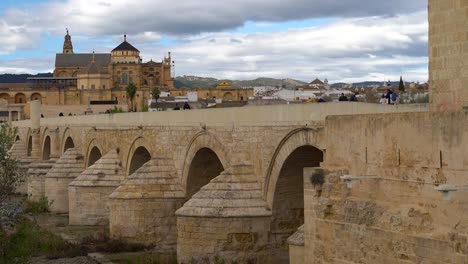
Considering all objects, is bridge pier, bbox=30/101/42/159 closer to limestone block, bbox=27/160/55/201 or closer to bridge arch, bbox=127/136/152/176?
limestone block, bbox=27/160/55/201

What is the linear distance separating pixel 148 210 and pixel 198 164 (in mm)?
1430

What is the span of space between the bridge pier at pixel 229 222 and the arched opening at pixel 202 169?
9.55ft

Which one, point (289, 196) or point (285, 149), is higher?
point (285, 149)

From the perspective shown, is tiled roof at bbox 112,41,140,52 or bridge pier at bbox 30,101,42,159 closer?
bridge pier at bbox 30,101,42,159

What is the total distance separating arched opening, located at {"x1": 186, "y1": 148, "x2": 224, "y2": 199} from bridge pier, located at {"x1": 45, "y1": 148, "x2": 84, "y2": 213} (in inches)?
359

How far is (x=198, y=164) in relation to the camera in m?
17.8

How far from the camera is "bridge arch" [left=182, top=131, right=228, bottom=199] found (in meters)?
17.0

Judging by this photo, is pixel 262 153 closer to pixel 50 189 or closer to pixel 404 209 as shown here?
pixel 404 209

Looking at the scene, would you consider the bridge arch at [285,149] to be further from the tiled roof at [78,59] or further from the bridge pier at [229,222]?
the tiled roof at [78,59]

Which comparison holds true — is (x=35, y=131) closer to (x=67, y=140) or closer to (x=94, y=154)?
(x=67, y=140)

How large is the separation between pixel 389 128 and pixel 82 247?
11175 millimetres

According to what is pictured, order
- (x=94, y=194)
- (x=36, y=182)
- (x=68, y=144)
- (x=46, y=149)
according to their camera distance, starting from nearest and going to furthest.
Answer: (x=94, y=194)
(x=36, y=182)
(x=68, y=144)
(x=46, y=149)

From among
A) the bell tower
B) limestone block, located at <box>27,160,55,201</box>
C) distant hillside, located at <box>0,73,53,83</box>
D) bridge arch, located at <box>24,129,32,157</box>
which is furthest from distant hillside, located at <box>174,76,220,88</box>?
limestone block, located at <box>27,160,55,201</box>

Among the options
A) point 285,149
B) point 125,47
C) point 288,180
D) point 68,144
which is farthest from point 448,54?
point 125,47
